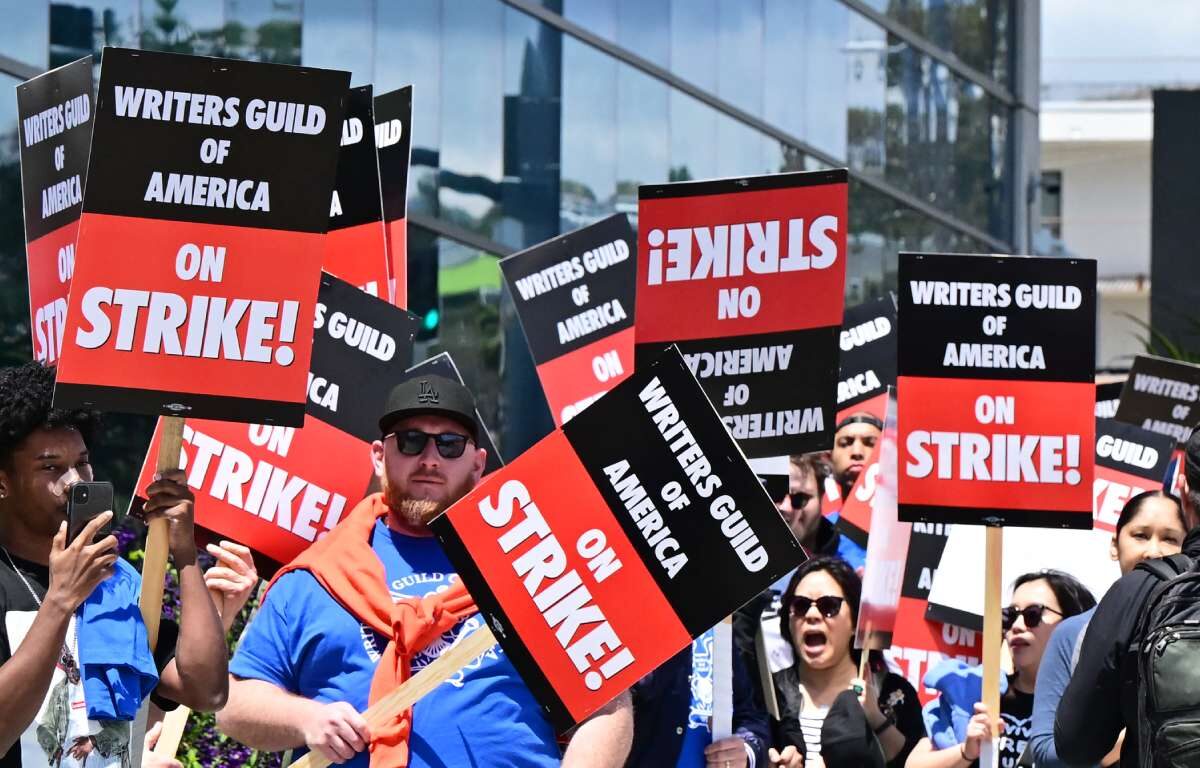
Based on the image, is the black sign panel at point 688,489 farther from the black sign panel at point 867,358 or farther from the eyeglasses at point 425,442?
the black sign panel at point 867,358

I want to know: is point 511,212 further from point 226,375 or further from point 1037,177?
point 1037,177

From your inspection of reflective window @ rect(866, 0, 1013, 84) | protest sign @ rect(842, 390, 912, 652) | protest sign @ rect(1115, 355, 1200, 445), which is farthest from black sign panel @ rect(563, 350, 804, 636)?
reflective window @ rect(866, 0, 1013, 84)

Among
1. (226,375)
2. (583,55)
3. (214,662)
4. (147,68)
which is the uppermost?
(583,55)

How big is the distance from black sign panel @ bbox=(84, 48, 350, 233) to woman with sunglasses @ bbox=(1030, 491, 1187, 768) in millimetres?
2539

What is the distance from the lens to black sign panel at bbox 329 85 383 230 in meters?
7.04

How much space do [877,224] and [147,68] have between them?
62.5ft

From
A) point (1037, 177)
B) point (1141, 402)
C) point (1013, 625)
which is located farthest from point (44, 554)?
point (1037, 177)

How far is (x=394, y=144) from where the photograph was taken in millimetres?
7496

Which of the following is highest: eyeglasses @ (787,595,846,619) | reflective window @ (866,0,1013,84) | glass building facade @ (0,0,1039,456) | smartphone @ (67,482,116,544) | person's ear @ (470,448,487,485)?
reflective window @ (866,0,1013,84)

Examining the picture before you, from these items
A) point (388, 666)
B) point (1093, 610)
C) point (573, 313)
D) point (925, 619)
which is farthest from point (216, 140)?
point (573, 313)

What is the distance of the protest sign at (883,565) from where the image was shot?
6.78 metres

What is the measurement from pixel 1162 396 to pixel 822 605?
488 cm

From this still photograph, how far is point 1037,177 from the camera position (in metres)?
27.7

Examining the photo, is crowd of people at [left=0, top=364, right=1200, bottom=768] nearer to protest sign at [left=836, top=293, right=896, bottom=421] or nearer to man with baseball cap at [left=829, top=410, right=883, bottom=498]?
man with baseball cap at [left=829, top=410, right=883, bottom=498]
